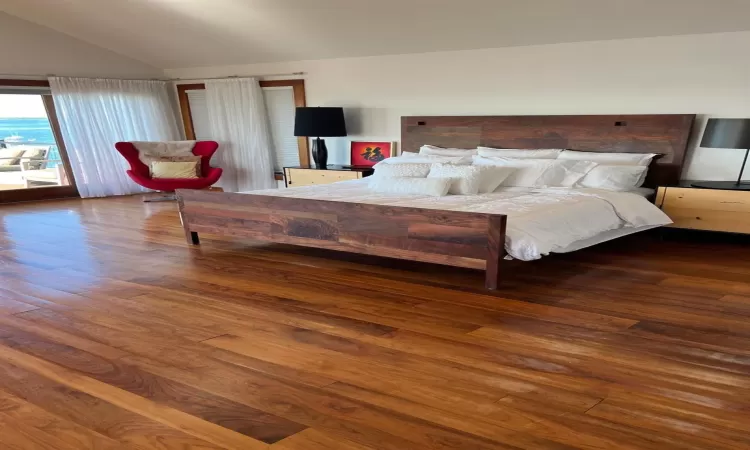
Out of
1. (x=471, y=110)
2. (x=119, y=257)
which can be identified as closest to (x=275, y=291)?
(x=119, y=257)

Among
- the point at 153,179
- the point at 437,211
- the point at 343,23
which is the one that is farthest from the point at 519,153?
the point at 153,179

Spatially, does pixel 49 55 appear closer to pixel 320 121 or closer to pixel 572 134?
pixel 320 121

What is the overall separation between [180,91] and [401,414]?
677cm

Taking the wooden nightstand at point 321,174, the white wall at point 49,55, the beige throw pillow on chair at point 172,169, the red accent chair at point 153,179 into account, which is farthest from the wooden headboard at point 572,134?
the white wall at point 49,55

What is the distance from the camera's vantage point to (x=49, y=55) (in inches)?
245

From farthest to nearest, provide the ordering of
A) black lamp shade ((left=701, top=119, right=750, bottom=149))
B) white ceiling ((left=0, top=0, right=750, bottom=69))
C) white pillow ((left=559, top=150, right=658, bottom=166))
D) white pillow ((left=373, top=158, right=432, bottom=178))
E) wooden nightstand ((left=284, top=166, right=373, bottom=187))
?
wooden nightstand ((left=284, top=166, right=373, bottom=187)) → white pillow ((left=373, top=158, right=432, bottom=178)) → white pillow ((left=559, top=150, right=658, bottom=166)) → white ceiling ((left=0, top=0, right=750, bottom=69)) → black lamp shade ((left=701, top=119, right=750, bottom=149))

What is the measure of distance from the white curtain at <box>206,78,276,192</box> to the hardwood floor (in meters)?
3.28

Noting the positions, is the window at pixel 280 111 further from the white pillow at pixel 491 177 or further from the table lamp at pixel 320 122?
the white pillow at pixel 491 177

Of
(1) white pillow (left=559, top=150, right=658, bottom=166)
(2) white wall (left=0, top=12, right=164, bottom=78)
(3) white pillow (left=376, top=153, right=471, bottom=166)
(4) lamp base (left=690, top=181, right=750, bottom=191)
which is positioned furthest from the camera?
(2) white wall (left=0, top=12, right=164, bottom=78)

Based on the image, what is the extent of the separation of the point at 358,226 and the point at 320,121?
103 inches

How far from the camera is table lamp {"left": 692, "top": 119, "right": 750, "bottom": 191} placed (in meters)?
3.54

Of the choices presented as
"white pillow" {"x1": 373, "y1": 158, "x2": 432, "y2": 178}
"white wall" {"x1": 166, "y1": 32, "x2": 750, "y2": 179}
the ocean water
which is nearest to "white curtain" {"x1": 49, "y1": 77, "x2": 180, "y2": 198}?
the ocean water

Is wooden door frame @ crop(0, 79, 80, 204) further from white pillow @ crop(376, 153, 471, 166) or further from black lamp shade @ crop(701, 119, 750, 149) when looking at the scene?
black lamp shade @ crop(701, 119, 750, 149)

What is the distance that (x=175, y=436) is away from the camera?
Answer: 1579mm
